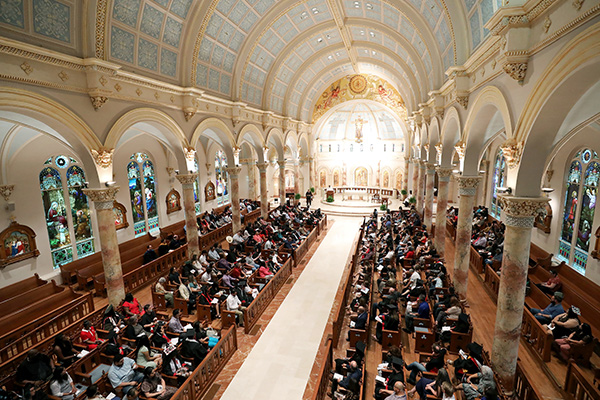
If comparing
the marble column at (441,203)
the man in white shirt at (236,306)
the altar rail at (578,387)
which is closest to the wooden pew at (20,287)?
the man in white shirt at (236,306)

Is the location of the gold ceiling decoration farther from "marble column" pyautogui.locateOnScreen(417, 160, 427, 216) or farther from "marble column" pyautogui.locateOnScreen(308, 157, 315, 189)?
"marble column" pyautogui.locateOnScreen(417, 160, 427, 216)

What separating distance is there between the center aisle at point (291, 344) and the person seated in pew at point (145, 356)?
5.47 ft

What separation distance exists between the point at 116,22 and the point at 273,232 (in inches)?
427

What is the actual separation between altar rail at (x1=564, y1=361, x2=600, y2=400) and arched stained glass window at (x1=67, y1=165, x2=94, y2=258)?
55.4ft

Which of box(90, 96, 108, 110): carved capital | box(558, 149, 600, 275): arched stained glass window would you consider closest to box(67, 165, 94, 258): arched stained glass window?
box(90, 96, 108, 110): carved capital

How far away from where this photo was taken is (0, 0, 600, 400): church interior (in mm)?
6035

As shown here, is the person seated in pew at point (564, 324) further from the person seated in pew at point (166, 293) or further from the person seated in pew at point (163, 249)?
the person seated in pew at point (163, 249)

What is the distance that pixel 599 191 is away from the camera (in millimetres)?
10430

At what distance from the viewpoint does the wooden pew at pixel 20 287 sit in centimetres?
1019

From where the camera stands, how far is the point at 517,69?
5.58 m

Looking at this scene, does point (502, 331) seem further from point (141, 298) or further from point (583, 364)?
point (141, 298)

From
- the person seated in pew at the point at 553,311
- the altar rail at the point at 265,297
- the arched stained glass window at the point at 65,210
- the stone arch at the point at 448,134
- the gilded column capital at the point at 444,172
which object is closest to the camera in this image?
the person seated in pew at the point at 553,311

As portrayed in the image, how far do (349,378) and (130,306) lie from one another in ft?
22.1

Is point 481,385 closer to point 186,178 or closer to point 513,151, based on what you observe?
point 513,151
